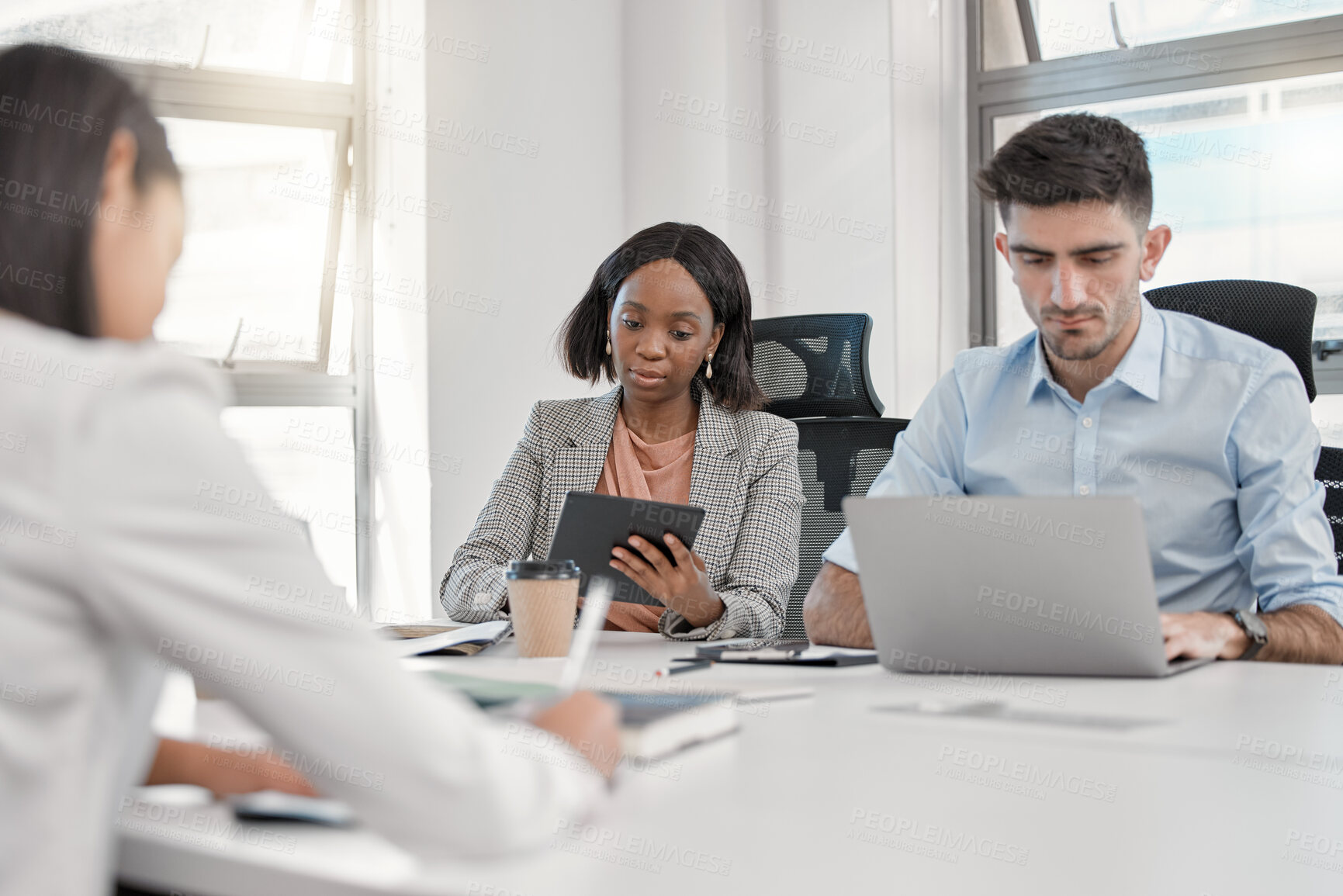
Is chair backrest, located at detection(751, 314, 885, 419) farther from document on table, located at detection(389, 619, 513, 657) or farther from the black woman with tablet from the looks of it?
document on table, located at detection(389, 619, 513, 657)

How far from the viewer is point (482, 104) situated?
3.56 metres

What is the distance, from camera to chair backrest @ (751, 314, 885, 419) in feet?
8.03

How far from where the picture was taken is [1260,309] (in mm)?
1909

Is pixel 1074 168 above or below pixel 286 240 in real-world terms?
below

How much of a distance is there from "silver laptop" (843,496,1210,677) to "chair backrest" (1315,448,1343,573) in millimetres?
733

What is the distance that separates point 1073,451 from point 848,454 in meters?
0.68

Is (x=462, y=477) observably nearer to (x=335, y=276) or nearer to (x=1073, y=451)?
(x=335, y=276)

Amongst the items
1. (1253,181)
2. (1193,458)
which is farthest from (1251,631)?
(1253,181)

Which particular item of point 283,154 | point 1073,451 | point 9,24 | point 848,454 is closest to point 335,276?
point 283,154

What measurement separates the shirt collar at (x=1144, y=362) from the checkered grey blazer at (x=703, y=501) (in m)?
0.53

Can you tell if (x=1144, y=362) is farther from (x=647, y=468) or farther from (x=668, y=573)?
(x=647, y=468)

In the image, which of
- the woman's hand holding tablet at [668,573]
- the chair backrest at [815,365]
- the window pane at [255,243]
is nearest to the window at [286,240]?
the window pane at [255,243]

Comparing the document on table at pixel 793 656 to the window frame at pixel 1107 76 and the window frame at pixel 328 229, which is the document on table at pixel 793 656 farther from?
the window frame at pixel 328 229

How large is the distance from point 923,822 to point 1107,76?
358 centimetres
